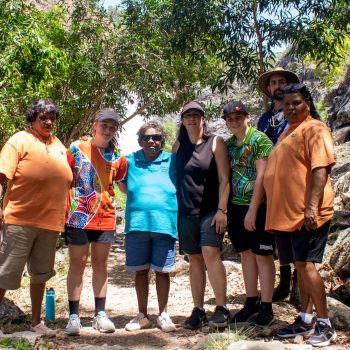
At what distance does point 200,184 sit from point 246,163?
1.38 ft

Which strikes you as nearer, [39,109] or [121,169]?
[39,109]

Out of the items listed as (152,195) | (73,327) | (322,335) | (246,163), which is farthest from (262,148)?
(73,327)

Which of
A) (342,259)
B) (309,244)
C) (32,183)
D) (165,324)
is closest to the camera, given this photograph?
(309,244)

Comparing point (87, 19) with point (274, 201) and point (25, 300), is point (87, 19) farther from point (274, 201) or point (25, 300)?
point (274, 201)

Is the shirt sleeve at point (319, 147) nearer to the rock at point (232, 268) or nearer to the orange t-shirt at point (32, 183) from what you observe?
the orange t-shirt at point (32, 183)

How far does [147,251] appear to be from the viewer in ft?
15.0

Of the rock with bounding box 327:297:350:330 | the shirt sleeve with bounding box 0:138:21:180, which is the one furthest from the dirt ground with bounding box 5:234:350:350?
the shirt sleeve with bounding box 0:138:21:180

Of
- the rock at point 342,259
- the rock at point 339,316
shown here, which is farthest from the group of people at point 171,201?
the rock at point 342,259

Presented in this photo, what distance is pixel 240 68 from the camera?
8.60 meters

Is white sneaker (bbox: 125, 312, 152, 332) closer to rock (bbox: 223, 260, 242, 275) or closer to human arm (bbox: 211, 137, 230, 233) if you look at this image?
human arm (bbox: 211, 137, 230, 233)

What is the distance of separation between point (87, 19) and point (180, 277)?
25.4ft

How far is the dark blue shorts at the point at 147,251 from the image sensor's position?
177 inches

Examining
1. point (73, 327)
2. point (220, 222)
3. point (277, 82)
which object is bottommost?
point (73, 327)

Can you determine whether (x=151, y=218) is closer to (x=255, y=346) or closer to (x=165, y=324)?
(x=165, y=324)
